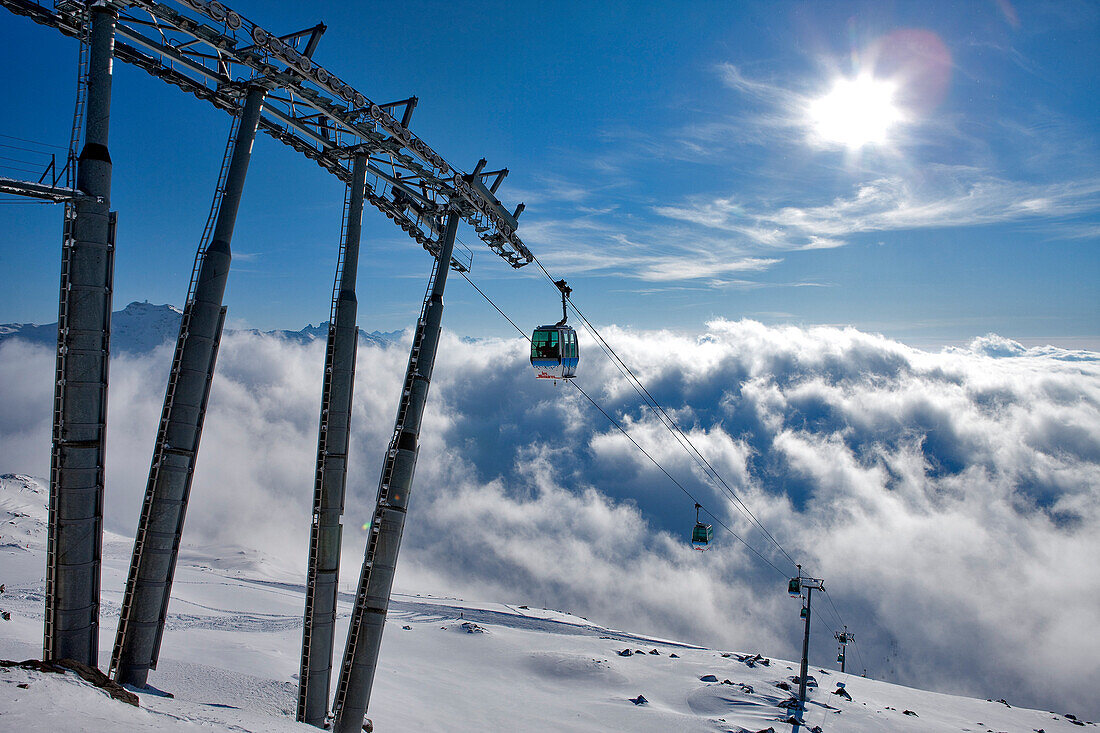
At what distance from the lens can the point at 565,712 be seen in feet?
122

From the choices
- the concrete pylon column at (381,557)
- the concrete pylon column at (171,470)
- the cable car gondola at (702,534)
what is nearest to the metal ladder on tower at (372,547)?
the concrete pylon column at (381,557)

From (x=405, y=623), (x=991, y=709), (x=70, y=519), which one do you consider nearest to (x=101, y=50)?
(x=70, y=519)

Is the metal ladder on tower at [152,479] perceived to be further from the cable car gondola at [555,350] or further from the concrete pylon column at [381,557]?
→ the cable car gondola at [555,350]

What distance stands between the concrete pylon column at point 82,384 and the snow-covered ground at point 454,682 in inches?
99.8

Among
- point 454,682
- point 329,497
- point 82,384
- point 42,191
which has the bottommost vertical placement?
point 454,682

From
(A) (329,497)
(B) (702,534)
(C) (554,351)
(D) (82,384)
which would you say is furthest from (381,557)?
(B) (702,534)

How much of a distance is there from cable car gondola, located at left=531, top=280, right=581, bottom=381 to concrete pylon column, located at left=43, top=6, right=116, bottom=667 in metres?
16.2

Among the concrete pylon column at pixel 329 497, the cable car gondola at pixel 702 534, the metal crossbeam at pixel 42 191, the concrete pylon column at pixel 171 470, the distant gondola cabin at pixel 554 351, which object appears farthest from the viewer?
the cable car gondola at pixel 702 534

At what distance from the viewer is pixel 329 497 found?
60.9 feet

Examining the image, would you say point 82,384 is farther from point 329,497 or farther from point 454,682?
point 454,682

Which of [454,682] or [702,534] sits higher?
[702,534]

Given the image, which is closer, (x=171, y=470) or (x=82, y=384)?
(x=82, y=384)

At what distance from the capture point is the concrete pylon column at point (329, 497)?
60.4ft

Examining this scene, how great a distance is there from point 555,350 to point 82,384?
668 inches
